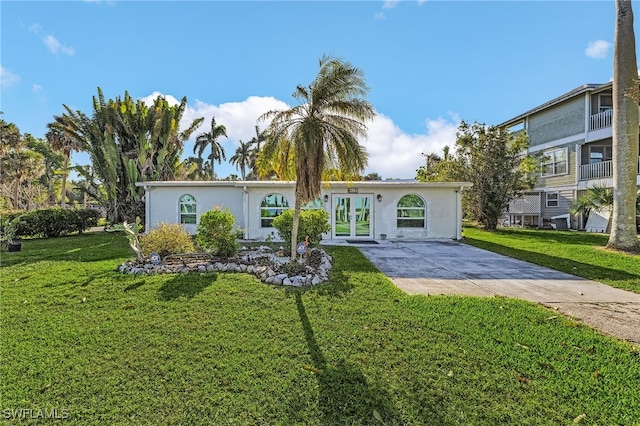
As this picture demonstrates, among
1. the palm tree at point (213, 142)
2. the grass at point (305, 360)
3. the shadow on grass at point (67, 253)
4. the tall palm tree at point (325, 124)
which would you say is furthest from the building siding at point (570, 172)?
the palm tree at point (213, 142)

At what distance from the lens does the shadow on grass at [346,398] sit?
2.80 m

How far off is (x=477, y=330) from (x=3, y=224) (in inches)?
666

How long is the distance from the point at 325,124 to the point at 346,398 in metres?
6.14

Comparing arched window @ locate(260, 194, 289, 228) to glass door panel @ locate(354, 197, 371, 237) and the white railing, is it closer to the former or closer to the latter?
glass door panel @ locate(354, 197, 371, 237)

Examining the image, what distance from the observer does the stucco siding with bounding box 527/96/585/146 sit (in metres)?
19.8

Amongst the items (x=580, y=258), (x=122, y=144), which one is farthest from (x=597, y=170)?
(x=122, y=144)

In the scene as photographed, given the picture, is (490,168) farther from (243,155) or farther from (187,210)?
(243,155)

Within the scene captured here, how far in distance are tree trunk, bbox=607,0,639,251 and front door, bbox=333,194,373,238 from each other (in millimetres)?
9188

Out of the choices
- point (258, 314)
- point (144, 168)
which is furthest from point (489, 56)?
point (144, 168)

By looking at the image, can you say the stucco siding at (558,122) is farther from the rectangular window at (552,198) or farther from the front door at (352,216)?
the front door at (352,216)

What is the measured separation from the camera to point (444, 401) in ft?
9.79

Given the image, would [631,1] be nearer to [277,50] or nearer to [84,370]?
[277,50]

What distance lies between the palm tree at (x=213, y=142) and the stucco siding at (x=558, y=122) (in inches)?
1216

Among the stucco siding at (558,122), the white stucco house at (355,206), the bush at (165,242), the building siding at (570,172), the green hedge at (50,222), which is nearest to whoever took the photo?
the bush at (165,242)
